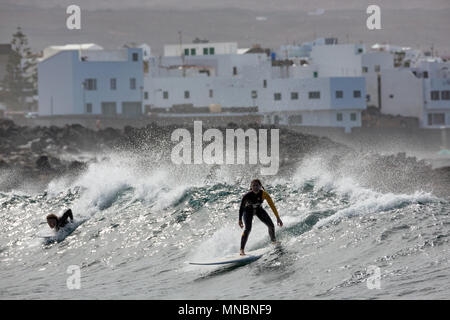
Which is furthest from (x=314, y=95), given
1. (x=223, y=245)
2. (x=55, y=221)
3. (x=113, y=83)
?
(x=223, y=245)

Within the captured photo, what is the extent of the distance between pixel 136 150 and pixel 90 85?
27406 mm

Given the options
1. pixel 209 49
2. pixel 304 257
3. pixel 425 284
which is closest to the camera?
pixel 425 284

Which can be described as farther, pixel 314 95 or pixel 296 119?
pixel 296 119

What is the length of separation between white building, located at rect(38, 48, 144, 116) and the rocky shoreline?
9.37 meters

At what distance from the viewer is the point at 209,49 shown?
89.2 meters

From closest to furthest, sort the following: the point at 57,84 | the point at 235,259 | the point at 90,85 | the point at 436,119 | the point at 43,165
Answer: the point at 235,259 → the point at 43,165 → the point at 90,85 → the point at 57,84 → the point at 436,119

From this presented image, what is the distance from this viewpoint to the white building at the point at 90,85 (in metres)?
67.2

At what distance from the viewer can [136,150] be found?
137 ft

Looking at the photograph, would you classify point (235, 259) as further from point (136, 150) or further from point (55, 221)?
point (136, 150)

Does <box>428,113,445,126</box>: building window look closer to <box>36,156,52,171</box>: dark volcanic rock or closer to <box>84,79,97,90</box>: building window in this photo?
<box>84,79,97,90</box>: building window

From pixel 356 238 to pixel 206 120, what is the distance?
5167 centimetres

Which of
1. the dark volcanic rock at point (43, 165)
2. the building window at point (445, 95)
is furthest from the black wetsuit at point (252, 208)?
the building window at point (445, 95)
